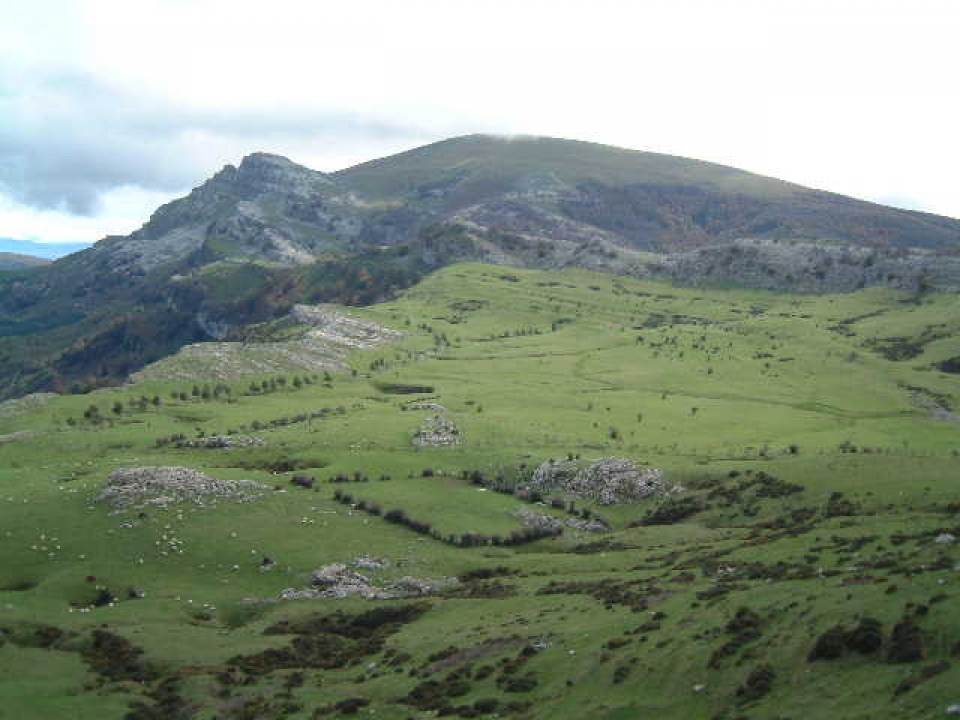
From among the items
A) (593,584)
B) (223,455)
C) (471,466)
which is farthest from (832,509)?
(223,455)

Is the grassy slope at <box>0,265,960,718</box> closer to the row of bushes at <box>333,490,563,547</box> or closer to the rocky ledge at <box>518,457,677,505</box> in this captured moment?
the row of bushes at <box>333,490,563,547</box>

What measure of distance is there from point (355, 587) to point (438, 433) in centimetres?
6434

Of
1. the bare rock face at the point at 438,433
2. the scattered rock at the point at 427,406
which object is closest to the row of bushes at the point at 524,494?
the bare rock face at the point at 438,433

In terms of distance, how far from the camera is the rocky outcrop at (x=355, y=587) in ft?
263

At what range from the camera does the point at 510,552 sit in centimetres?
9450

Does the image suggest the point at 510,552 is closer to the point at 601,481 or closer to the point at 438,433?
the point at 601,481

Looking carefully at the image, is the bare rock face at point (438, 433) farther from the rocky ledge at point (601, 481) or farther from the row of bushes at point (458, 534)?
the row of bushes at point (458, 534)

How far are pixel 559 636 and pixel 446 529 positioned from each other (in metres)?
46.5

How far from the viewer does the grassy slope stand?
41.4m

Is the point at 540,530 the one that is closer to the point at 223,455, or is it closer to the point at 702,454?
the point at 702,454

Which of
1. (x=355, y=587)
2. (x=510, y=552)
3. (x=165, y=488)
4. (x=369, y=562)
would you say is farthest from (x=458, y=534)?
(x=165, y=488)

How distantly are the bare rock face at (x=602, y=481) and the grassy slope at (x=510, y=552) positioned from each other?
12.1 feet

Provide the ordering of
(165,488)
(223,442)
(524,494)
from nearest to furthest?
(165,488), (524,494), (223,442)

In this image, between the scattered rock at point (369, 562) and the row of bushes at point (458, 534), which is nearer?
the scattered rock at point (369, 562)
